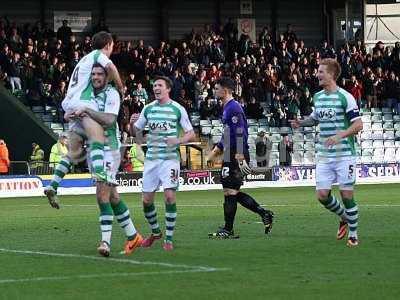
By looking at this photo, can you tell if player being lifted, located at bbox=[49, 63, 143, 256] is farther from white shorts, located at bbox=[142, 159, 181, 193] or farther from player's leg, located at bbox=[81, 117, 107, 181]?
white shorts, located at bbox=[142, 159, 181, 193]

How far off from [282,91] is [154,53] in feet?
16.9

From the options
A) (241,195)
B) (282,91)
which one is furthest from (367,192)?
(241,195)

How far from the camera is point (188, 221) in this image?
2080cm

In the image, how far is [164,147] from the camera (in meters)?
15.2

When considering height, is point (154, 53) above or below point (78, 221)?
above

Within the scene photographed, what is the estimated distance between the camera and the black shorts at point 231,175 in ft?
55.7

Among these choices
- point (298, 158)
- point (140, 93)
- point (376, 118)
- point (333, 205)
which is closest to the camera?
point (333, 205)

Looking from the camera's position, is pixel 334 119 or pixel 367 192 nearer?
pixel 334 119

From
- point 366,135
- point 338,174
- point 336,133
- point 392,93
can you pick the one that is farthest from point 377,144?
point 336,133

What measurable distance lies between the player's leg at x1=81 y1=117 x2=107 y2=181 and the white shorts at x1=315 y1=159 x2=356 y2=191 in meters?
3.56

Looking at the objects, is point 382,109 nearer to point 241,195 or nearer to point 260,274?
point 241,195

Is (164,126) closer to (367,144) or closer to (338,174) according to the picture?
(338,174)

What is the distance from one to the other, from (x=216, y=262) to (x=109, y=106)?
7.57 ft

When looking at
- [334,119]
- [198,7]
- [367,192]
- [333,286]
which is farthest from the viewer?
[198,7]
